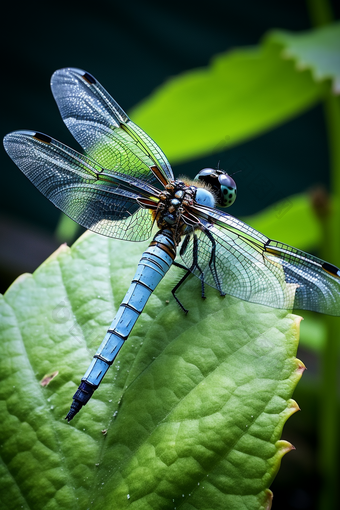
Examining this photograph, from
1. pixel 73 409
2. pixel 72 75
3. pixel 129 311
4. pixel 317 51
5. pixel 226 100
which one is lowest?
pixel 73 409

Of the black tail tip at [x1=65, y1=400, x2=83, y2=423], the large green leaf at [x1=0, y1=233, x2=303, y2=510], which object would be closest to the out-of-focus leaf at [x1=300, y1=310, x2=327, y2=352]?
the large green leaf at [x1=0, y1=233, x2=303, y2=510]

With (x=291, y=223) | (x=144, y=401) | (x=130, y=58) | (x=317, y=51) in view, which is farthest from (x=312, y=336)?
(x=130, y=58)

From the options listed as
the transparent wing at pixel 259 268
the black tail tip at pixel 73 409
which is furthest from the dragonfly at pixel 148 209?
the black tail tip at pixel 73 409

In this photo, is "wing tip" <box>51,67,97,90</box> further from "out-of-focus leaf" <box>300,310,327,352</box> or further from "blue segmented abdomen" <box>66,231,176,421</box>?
"out-of-focus leaf" <box>300,310,327,352</box>

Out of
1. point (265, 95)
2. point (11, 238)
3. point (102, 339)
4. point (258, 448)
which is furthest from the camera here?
point (11, 238)

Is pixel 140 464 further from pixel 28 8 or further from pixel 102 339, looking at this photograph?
pixel 28 8

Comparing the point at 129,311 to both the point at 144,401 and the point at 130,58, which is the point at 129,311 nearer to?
the point at 144,401

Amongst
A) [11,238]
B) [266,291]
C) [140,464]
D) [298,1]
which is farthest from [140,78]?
[140,464]
